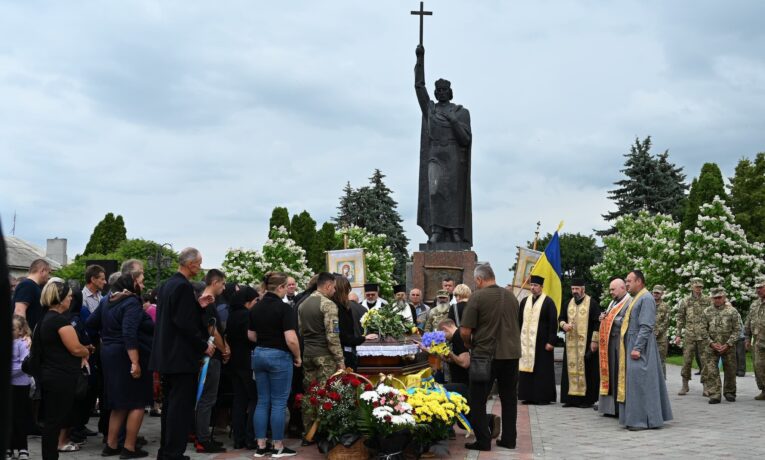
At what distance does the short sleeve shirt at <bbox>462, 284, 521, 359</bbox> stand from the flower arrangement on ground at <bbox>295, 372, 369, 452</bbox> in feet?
4.76

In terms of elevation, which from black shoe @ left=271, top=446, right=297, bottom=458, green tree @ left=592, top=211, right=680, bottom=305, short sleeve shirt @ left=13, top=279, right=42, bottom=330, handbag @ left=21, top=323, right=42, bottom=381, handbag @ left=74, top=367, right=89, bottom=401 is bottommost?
black shoe @ left=271, top=446, right=297, bottom=458

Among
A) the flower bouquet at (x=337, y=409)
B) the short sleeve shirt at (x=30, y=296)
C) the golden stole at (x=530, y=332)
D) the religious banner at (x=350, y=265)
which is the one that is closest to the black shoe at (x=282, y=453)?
the flower bouquet at (x=337, y=409)

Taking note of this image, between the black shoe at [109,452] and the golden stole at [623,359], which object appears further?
the golden stole at [623,359]

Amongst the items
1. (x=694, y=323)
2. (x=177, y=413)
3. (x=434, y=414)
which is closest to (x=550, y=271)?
(x=694, y=323)

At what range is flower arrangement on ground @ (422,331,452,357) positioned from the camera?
9531mm

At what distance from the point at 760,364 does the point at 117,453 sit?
34.5ft

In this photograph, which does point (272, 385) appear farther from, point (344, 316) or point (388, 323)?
point (388, 323)

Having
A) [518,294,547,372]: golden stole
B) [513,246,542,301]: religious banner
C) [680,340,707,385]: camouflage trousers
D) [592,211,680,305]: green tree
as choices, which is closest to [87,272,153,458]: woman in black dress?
[518,294,547,372]: golden stole

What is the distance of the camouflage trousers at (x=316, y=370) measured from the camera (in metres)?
9.03

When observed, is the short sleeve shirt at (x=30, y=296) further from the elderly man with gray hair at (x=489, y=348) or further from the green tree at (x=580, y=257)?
the green tree at (x=580, y=257)

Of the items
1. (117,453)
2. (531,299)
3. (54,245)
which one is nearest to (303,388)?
(117,453)

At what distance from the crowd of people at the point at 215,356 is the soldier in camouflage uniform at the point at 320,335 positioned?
0.01 metres

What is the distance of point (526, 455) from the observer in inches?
343

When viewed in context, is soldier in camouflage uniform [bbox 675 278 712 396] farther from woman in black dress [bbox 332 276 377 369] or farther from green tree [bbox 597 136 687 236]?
green tree [bbox 597 136 687 236]
